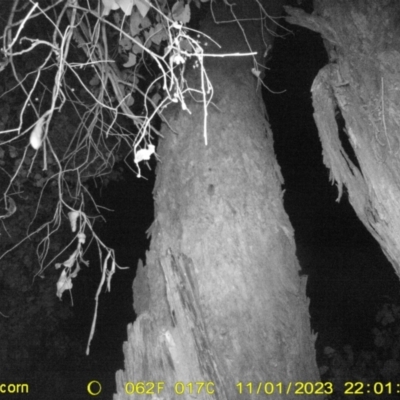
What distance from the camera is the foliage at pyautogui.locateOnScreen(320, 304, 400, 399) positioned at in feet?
13.6

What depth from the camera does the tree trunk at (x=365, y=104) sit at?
5.08 feet

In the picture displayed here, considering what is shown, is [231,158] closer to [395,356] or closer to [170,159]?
[170,159]

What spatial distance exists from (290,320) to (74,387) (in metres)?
3.31

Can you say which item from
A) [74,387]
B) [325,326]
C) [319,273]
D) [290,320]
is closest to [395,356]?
[325,326]

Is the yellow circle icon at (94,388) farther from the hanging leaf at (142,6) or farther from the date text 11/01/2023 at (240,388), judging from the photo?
the hanging leaf at (142,6)

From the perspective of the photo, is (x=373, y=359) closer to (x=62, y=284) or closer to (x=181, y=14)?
(x=62, y=284)

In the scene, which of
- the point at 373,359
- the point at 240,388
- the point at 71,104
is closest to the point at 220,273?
the point at 240,388

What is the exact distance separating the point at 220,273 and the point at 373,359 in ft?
10.5

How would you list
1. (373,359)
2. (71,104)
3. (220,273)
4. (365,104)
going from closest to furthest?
(220,273) < (365,104) < (71,104) < (373,359)

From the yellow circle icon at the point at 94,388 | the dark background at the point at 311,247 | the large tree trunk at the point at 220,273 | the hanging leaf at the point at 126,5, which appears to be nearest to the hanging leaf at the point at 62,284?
the large tree trunk at the point at 220,273

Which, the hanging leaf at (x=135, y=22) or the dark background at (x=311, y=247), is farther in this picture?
the dark background at (x=311, y=247)

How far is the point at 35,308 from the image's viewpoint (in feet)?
12.9

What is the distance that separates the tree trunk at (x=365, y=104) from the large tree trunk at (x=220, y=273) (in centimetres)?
24

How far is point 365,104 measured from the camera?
166cm
